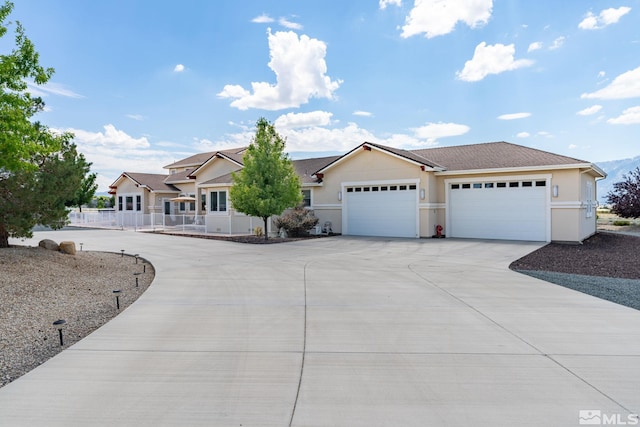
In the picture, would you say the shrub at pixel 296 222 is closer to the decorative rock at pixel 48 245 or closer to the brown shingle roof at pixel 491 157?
the brown shingle roof at pixel 491 157

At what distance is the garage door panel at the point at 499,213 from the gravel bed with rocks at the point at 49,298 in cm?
1466

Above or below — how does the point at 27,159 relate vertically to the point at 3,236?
above

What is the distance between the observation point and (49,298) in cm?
714

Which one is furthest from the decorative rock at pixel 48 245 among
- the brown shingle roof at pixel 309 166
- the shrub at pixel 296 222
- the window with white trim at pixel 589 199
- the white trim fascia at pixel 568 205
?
the window with white trim at pixel 589 199

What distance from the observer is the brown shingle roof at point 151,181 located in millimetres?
31375

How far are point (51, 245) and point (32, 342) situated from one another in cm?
794

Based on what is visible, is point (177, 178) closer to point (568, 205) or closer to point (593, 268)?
point (568, 205)

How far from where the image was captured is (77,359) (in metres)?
4.46

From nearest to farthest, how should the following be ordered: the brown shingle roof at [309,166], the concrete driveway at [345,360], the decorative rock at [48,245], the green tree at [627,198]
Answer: the concrete driveway at [345,360] < the decorative rock at [48,245] < the brown shingle roof at [309,166] < the green tree at [627,198]

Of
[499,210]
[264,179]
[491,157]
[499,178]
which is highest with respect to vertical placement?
[491,157]

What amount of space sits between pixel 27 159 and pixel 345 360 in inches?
366

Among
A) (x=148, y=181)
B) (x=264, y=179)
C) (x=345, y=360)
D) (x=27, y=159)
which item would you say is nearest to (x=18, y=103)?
(x=27, y=159)

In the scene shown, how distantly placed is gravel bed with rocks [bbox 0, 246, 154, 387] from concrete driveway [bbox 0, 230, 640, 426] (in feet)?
1.32

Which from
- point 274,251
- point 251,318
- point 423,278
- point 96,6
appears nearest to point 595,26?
point 423,278
